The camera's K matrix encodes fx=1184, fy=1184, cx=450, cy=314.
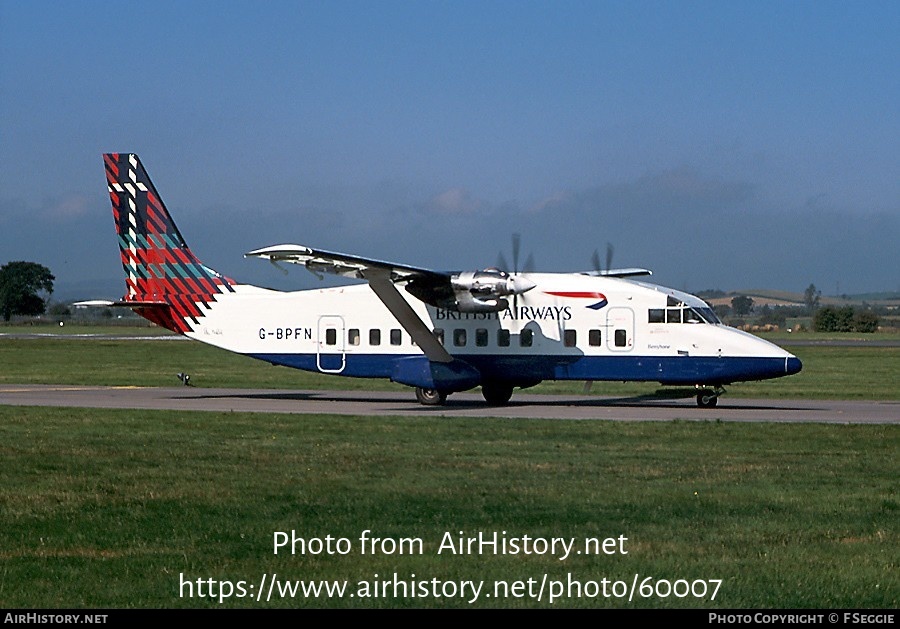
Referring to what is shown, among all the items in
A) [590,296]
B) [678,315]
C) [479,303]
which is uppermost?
[590,296]

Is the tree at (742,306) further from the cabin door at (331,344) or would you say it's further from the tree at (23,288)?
the cabin door at (331,344)

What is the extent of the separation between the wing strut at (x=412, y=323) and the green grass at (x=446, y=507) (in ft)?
25.0

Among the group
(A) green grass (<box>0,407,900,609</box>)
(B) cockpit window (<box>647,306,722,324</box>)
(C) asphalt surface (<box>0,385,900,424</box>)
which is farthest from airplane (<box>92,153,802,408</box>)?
(A) green grass (<box>0,407,900,609</box>)

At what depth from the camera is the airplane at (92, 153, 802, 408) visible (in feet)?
96.4

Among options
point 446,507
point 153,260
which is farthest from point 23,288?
point 446,507

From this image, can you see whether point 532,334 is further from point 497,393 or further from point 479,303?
point 497,393

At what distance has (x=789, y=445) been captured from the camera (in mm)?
20578

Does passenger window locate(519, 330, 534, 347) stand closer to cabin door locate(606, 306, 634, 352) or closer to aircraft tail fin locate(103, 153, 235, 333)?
cabin door locate(606, 306, 634, 352)

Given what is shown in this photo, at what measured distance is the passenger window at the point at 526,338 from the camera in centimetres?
3059

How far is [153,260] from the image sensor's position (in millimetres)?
34094

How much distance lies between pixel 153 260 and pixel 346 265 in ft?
26.1

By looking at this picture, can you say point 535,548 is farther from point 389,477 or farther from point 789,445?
point 789,445

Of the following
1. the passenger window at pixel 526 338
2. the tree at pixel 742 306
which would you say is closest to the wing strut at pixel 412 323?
the passenger window at pixel 526 338

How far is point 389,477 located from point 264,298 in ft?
58.5
